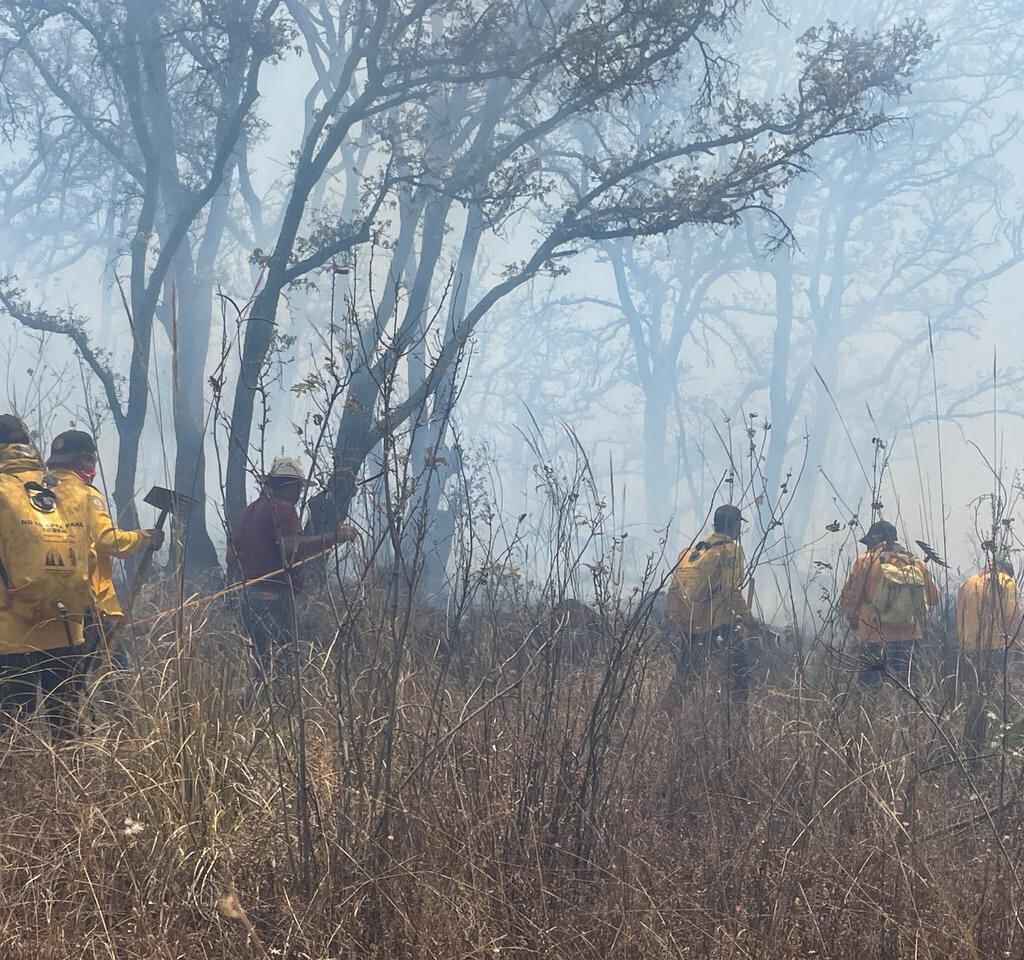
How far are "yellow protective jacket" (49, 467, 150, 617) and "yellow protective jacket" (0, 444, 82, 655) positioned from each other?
10cm

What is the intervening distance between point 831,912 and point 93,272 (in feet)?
146

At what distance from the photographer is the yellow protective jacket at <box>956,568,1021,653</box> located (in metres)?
4.01

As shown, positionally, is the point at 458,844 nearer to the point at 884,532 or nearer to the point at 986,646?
the point at 986,646

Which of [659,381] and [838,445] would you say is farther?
[838,445]

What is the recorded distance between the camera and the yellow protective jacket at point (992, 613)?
4008 millimetres

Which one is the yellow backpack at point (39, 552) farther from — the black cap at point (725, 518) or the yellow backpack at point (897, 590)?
the yellow backpack at point (897, 590)

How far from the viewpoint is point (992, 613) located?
4.07 m

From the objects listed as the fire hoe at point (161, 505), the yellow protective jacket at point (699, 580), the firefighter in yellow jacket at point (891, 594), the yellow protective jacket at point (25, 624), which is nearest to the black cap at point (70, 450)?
the yellow protective jacket at point (25, 624)

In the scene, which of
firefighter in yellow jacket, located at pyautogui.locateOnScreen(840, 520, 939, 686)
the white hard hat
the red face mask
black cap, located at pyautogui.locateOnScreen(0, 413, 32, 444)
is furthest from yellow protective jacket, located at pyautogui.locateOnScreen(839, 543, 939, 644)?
black cap, located at pyautogui.locateOnScreen(0, 413, 32, 444)

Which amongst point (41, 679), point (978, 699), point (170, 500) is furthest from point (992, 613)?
point (41, 679)

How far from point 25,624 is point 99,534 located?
41cm

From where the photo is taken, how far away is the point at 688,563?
6.34m

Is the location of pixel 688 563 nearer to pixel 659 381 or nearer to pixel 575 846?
pixel 575 846

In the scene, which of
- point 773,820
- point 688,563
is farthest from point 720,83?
point 773,820
